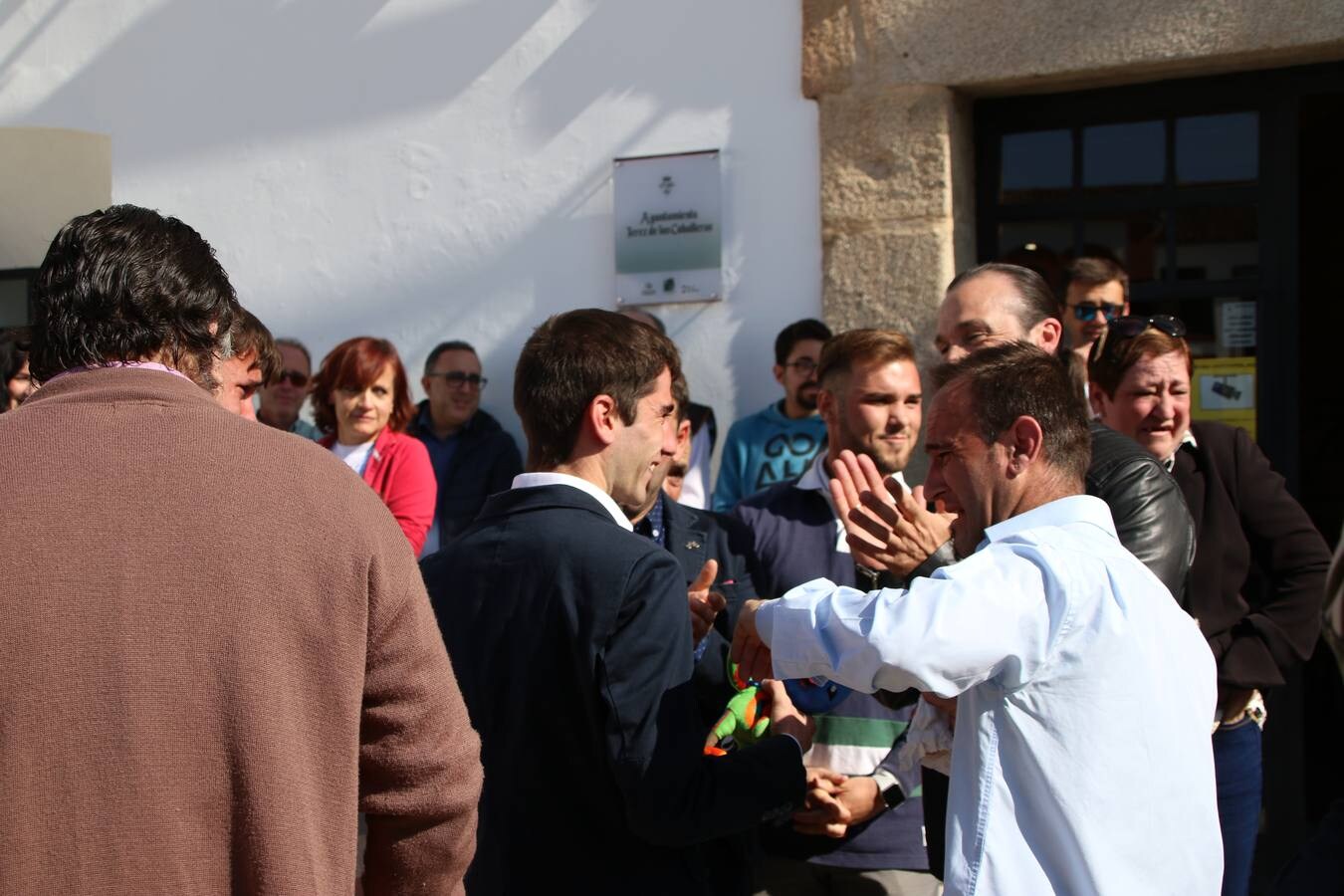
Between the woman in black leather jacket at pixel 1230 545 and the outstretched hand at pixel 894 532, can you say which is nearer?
the outstretched hand at pixel 894 532

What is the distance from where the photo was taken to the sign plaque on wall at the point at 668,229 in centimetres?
502

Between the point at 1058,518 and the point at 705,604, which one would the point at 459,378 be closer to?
the point at 705,604

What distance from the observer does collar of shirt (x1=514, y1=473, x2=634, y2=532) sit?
233cm

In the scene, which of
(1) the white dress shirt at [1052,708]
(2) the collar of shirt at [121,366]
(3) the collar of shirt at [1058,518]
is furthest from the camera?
(3) the collar of shirt at [1058,518]

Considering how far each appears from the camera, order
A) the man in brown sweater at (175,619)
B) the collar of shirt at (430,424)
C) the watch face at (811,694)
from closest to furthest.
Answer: the man in brown sweater at (175,619) < the watch face at (811,694) < the collar of shirt at (430,424)

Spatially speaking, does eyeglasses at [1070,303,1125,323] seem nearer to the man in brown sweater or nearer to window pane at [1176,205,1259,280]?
window pane at [1176,205,1259,280]

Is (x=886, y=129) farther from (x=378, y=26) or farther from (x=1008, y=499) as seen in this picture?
(x=1008, y=499)

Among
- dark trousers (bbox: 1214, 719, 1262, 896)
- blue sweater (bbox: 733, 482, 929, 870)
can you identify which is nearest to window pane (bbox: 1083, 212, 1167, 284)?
dark trousers (bbox: 1214, 719, 1262, 896)

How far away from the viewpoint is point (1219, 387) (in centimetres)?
475

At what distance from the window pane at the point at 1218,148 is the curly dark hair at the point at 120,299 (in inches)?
155

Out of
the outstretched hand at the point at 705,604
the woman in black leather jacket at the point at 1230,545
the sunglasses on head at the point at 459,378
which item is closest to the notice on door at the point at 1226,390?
the woman in black leather jacket at the point at 1230,545

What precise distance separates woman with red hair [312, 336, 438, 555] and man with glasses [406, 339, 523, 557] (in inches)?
6.1

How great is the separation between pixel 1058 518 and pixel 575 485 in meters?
0.80

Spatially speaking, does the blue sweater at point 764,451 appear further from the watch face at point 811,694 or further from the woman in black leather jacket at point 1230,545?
the watch face at point 811,694
